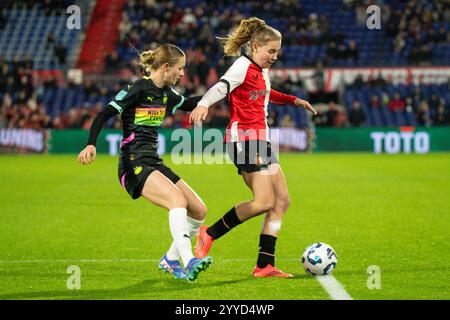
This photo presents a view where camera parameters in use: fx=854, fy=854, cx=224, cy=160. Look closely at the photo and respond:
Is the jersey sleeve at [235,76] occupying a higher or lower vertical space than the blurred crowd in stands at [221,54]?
lower

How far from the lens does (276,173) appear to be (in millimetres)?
7578

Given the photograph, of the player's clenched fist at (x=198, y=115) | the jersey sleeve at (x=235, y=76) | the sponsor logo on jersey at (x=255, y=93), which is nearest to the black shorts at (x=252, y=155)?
the sponsor logo on jersey at (x=255, y=93)

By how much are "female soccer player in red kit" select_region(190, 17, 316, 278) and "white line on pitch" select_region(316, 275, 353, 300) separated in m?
0.33

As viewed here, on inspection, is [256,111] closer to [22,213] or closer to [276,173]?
[276,173]

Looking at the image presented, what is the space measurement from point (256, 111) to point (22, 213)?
247 inches

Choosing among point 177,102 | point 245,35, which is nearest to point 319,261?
point 177,102

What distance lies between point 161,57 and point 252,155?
1159 millimetres

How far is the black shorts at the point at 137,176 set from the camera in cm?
720

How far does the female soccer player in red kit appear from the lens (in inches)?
292

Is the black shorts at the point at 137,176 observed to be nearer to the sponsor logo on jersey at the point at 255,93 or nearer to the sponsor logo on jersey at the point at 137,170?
the sponsor logo on jersey at the point at 137,170

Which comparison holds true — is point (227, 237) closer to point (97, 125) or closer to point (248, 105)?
point (248, 105)

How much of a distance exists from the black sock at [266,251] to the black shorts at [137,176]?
975mm
